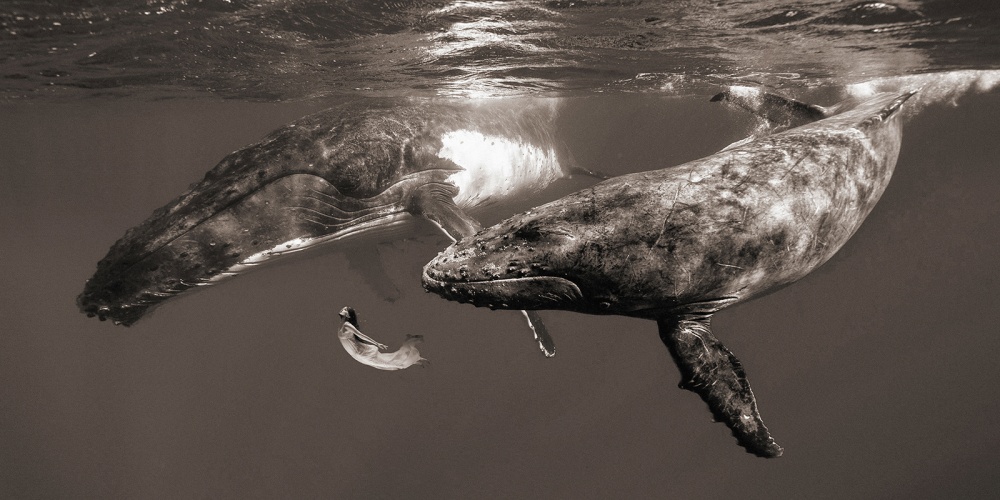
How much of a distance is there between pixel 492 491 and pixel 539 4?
21.0 m

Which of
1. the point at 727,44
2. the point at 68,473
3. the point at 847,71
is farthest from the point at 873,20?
the point at 68,473

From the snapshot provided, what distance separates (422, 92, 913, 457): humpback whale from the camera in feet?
10.1

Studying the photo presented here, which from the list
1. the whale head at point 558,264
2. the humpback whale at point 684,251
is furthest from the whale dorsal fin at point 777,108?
the whale head at point 558,264

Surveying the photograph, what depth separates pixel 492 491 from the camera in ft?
74.9

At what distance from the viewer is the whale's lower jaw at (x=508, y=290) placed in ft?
9.89

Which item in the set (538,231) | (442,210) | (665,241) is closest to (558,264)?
(538,231)

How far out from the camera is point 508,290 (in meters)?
3.04

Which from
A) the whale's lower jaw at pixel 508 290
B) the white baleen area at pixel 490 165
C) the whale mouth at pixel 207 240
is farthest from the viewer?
the white baleen area at pixel 490 165

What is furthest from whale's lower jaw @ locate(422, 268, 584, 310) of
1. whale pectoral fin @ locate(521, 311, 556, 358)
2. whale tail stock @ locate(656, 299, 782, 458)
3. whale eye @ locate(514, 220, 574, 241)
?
whale pectoral fin @ locate(521, 311, 556, 358)

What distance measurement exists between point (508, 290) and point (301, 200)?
3.72m

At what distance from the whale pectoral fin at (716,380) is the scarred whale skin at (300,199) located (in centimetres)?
316

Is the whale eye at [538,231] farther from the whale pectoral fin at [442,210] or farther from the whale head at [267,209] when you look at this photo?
the whale head at [267,209]

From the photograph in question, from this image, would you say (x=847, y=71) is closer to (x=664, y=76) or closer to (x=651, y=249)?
(x=664, y=76)

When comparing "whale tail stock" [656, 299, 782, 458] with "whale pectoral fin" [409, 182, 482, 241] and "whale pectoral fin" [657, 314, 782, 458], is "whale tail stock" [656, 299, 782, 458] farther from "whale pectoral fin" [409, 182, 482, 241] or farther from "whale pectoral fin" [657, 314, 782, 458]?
"whale pectoral fin" [409, 182, 482, 241]
